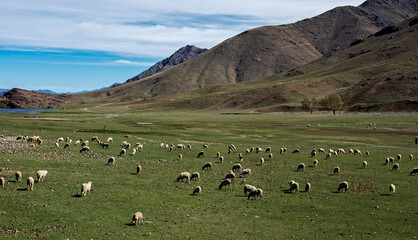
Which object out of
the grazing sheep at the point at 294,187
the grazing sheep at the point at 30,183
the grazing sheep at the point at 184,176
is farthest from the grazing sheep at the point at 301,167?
the grazing sheep at the point at 30,183

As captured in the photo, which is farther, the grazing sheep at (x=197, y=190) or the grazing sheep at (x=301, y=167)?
the grazing sheep at (x=301, y=167)

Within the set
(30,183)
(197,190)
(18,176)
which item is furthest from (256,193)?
(18,176)

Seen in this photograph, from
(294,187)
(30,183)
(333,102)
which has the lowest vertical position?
(294,187)

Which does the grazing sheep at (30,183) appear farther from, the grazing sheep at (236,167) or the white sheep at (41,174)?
the grazing sheep at (236,167)

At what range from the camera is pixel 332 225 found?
62.1 ft

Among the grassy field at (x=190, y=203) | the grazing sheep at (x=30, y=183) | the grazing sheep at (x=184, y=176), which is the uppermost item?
the grazing sheep at (x=30, y=183)

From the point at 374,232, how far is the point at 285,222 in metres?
4.44

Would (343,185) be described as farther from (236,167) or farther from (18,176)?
(18,176)

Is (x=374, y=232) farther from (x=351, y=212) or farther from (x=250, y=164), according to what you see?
(x=250, y=164)

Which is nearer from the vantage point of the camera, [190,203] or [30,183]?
[30,183]

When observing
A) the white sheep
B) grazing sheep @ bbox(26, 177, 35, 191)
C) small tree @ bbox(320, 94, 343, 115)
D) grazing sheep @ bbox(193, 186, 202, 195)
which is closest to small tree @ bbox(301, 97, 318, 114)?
small tree @ bbox(320, 94, 343, 115)

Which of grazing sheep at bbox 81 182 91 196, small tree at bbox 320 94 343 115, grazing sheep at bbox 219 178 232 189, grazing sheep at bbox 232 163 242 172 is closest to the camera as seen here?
grazing sheep at bbox 81 182 91 196

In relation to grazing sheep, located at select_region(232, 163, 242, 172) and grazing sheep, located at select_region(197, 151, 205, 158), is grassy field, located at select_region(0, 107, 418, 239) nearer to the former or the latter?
grazing sheep, located at select_region(232, 163, 242, 172)

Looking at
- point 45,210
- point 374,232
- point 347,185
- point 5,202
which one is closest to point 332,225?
point 374,232
